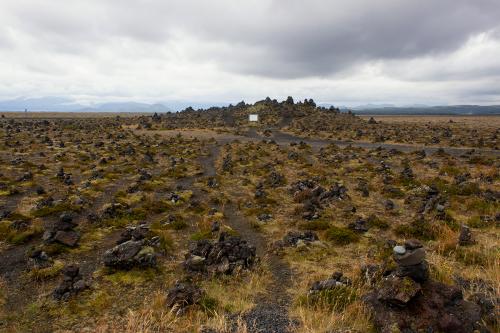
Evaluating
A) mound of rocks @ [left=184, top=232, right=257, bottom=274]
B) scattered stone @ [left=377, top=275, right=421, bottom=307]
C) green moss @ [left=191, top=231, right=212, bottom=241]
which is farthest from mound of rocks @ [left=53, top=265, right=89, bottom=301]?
scattered stone @ [left=377, top=275, right=421, bottom=307]

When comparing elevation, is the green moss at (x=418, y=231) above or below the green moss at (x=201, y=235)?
above

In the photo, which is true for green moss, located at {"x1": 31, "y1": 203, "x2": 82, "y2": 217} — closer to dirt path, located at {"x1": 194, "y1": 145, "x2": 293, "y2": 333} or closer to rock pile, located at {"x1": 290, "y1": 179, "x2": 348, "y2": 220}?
dirt path, located at {"x1": 194, "y1": 145, "x2": 293, "y2": 333}

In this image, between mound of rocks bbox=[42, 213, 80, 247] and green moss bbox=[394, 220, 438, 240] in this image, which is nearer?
mound of rocks bbox=[42, 213, 80, 247]

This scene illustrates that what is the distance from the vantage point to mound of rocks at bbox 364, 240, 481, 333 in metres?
8.45

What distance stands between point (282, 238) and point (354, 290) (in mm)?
7002

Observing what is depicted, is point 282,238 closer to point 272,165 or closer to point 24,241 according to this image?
point 24,241

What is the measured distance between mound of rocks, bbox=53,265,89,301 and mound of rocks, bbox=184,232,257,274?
3.94 meters

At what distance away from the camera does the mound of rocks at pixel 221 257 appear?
13.5 m

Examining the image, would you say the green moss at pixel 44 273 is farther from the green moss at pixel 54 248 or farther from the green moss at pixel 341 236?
the green moss at pixel 341 236

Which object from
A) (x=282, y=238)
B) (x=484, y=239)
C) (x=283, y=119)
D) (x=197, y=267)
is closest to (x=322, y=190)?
(x=282, y=238)

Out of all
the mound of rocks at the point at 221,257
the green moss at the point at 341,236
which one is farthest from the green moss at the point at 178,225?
the green moss at the point at 341,236

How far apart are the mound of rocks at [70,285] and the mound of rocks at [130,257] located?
1.40m

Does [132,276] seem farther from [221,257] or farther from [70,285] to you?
[221,257]

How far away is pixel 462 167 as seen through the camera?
1372 inches
